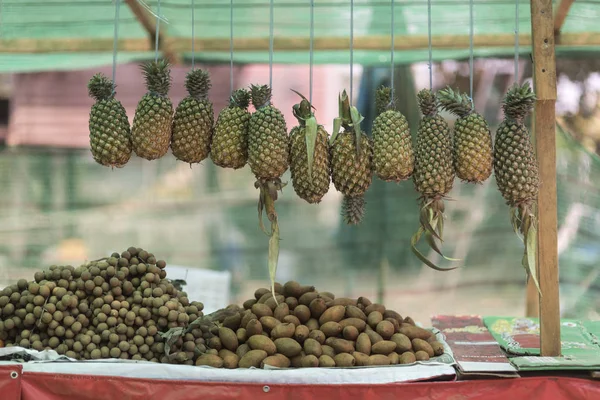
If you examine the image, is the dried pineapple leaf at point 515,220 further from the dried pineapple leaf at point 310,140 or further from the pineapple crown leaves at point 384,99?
the dried pineapple leaf at point 310,140

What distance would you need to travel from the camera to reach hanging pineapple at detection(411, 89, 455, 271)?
3.48m

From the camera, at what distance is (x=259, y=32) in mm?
6078

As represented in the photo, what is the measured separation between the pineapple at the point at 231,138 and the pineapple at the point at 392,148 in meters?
0.69

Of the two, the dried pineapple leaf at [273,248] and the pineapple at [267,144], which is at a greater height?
the pineapple at [267,144]

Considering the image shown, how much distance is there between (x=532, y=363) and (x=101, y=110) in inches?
101

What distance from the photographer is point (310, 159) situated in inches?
134

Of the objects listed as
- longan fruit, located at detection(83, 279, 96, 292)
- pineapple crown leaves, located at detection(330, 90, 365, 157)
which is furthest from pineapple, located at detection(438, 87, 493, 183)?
longan fruit, located at detection(83, 279, 96, 292)

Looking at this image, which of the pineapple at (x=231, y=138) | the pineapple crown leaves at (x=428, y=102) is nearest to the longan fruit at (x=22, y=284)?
the pineapple at (x=231, y=138)

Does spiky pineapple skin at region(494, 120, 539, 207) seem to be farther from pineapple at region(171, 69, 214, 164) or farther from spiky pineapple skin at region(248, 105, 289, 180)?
pineapple at region(171, 69, 214, 164)

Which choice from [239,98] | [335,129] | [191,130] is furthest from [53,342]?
[335,129]

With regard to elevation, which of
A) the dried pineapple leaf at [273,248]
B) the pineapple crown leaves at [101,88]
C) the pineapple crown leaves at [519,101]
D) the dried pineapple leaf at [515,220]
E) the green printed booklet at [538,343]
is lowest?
the green printed booklet at [538,343]

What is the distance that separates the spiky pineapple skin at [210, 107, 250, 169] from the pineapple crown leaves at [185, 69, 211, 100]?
0.17 metres

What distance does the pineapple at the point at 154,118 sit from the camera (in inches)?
137

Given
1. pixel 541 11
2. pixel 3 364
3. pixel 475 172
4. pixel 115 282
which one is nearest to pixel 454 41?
pixel 541 11
